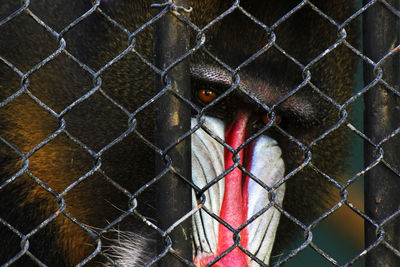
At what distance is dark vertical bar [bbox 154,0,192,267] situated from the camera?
1.53m

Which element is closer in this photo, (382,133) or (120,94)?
(382,133)

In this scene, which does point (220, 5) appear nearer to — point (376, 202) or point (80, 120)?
point (80, 120)

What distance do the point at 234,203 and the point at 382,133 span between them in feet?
2.01

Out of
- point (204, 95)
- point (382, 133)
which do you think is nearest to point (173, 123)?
point (382, 133)

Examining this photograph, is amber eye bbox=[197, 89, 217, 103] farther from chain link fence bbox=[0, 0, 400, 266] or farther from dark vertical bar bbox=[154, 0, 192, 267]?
dark vertical bar bbox=[154, 0, 192, 267]

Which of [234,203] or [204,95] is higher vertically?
[204,95]

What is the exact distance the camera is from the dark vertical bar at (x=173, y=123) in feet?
5.01

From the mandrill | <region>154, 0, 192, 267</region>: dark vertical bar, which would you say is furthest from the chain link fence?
<region>154, 0, 192, 267</region>: dark vertical bar

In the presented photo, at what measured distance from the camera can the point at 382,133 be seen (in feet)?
5.74

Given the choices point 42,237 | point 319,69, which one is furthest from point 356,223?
point 42,237

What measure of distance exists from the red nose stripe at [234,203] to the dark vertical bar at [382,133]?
464 millimetres

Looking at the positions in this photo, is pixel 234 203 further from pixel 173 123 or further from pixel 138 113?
pixel 173 123

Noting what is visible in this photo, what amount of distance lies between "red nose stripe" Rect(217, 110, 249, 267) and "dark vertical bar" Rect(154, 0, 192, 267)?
513mm

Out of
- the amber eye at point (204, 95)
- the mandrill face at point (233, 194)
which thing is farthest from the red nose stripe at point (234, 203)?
the amber eye at point (204, 95)
